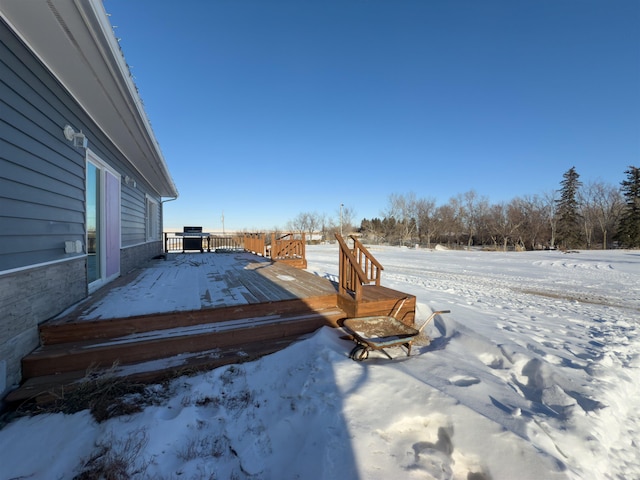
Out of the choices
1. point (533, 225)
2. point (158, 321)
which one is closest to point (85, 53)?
point (158, 321)

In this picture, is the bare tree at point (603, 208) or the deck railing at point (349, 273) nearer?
the deck railing at point (349, 273)

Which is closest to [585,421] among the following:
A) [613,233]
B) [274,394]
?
[274,394]

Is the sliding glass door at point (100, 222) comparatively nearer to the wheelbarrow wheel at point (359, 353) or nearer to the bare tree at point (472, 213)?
the wheelbarrow wheel at point (359, 353)

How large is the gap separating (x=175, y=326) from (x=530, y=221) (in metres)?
39.1

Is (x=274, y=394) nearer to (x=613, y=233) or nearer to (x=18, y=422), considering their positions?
(x=18, y=422)

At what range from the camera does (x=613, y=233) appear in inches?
1183

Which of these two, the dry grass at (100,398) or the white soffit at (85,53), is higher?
the white soffit at (85,53)

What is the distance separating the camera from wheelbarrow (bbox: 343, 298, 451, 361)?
9.56 ft

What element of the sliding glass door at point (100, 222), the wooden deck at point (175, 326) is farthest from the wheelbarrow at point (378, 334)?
the sliding glass door at point (100, 222)

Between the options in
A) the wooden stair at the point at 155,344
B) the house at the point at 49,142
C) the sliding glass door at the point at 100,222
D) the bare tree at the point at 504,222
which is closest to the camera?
the house at the point at 49,142

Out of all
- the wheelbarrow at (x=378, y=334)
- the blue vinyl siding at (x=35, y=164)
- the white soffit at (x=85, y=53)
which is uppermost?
the white soffit at (x=85, y=53)

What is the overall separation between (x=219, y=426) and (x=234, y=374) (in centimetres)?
59

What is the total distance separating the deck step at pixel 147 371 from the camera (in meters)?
2.09

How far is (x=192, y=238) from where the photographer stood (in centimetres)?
1318
